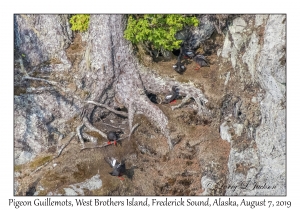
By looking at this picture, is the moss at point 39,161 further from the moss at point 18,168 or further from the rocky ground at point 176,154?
the moss at point 18,168

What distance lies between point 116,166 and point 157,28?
5.03 meters

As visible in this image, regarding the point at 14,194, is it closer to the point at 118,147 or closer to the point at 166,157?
the point at 118,147

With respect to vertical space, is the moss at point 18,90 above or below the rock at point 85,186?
above

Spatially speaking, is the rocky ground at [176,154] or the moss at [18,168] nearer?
the rocky ground at [176,154]

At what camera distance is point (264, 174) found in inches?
393

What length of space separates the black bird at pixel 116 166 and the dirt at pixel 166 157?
13cm

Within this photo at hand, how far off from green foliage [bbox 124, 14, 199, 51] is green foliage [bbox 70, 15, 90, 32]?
6.52ft

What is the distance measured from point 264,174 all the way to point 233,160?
937 millimetres

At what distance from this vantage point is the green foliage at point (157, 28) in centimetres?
1181

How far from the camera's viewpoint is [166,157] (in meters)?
11.0

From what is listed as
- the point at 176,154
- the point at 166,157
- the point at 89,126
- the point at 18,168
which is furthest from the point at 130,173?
the point at 18,168

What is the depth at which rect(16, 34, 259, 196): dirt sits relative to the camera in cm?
1030

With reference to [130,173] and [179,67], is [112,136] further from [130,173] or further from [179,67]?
[179,67]

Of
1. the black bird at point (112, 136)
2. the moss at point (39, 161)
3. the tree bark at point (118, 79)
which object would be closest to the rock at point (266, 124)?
the tree bark at point (118, 79)
